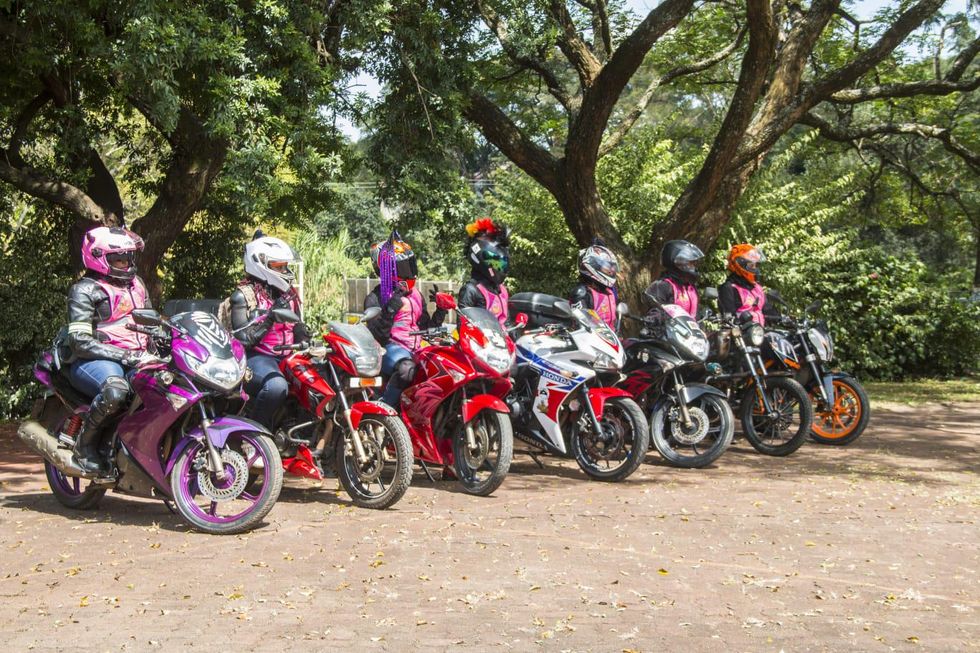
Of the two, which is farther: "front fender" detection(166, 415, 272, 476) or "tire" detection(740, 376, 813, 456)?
"tire" detection(740, 376, 813, 456)

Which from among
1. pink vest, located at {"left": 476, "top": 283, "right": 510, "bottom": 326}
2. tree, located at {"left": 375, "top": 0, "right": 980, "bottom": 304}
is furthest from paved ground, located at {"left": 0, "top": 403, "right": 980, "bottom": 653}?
tree, located at {"left": 375, "top": 0, "right": 980, "bottom": 304}

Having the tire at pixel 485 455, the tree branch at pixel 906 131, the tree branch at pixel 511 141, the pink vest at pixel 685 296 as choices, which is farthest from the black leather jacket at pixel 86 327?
the tree branch at pixel 906 131

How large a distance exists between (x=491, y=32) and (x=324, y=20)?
11.4 ft

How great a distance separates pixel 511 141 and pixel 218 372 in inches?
305

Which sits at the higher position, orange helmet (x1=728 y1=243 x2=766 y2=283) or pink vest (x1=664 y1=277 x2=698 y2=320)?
orange helmet (x1=728 y1=243 x2=766 y2=283)

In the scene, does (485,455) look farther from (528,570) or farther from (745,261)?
(745,261)

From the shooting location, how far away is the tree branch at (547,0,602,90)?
13.7 m

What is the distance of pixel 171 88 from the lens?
378 inches

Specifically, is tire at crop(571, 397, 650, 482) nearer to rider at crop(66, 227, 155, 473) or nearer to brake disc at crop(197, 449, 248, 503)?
brake disc at crop(197, 449, 248, 503)

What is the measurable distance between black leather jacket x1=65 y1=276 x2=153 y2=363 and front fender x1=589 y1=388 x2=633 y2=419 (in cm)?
349

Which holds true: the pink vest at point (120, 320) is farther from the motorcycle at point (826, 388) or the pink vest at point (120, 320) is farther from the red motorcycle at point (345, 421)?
the motorcycle at point (826, 388)

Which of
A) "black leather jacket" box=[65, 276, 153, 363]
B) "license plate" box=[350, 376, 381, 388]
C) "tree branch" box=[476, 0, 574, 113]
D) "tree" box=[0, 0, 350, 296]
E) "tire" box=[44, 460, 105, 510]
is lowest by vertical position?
"tire" box=[44, 460, 105, 510]

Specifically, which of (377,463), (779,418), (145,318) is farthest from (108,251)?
(779,418)

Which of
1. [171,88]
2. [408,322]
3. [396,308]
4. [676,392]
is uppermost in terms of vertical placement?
[171,88]
